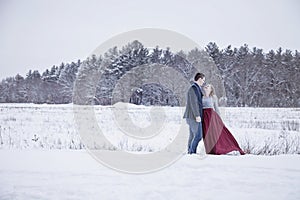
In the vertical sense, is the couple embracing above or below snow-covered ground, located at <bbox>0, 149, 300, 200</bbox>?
above

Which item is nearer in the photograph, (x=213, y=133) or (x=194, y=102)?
(x=194, y=102)

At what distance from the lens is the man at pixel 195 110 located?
5125mm

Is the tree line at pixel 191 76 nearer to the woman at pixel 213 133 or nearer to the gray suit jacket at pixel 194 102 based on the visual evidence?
the woman at pixel 213 133

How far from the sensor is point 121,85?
958 inches

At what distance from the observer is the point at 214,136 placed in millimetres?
5355

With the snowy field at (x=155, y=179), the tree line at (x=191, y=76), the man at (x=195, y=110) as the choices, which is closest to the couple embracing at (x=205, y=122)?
the man at (x=195, y=110)

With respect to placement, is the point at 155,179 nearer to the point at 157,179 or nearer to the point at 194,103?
the point at 157,179

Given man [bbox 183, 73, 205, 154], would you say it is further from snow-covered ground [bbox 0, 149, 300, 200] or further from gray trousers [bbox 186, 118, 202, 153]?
snow-covered ground [bbox 0, 149, 300, 200]

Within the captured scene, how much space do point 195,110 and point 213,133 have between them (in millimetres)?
619

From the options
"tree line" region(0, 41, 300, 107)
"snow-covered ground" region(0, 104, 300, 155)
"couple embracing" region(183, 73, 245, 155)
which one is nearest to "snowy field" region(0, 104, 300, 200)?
"couple embracing" region(183, 73, 245, 155)

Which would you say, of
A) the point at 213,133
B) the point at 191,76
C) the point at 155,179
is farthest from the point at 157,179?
the point at 191,76

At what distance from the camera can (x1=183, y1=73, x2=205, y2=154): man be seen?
16.8 feet

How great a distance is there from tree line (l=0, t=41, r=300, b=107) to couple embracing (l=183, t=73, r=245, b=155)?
1631 centimetres
